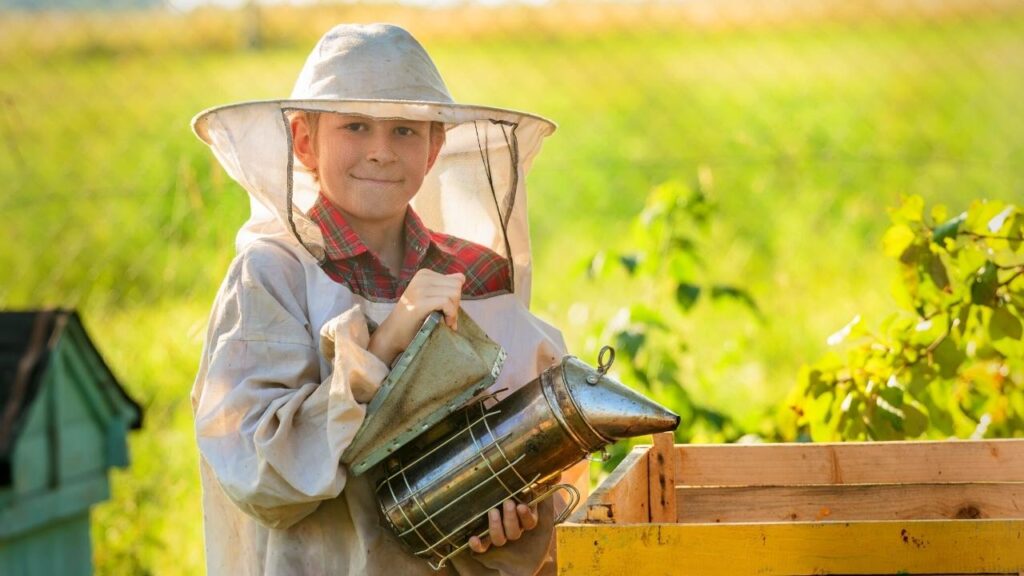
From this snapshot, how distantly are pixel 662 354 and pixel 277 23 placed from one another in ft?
11.6

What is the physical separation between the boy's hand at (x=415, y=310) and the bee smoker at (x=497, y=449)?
0.12ft

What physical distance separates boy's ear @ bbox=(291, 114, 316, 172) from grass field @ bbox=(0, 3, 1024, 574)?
1795 millimetres

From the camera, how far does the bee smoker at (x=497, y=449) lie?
186 cm

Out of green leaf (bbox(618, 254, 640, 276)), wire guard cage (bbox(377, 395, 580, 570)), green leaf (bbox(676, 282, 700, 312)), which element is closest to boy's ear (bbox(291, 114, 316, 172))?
wire guard cage (bbox(377, 395, 580, 570))

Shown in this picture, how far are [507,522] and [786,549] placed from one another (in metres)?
0.50

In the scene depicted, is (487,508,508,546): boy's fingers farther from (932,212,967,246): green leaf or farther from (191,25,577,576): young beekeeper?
(932,212,967,246): green leaf

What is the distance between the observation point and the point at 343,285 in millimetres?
2092

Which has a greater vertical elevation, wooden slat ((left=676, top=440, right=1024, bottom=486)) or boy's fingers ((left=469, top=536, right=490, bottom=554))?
boy's fingers ((left=469, top=536, right=490, bottom=554))

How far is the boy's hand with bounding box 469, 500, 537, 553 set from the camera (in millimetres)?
1959

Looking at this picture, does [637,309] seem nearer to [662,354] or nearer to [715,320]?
[662,354]

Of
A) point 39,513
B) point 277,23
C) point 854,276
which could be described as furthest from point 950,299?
point 277,23

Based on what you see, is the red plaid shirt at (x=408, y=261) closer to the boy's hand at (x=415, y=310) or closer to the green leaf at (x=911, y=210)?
the boy's hand at (x=415, y=310)

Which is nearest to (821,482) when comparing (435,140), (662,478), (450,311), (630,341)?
(662,478)

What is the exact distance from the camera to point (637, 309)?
377cm
